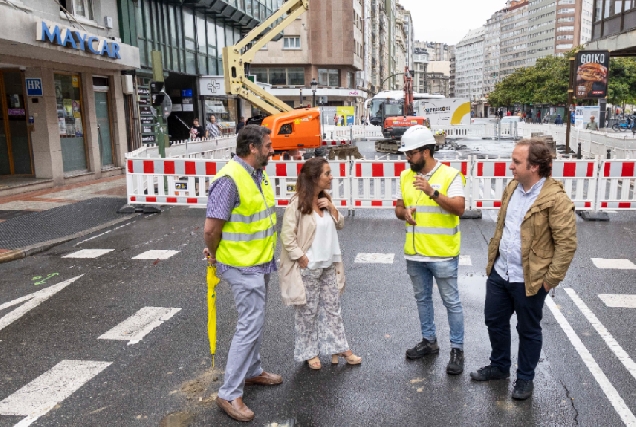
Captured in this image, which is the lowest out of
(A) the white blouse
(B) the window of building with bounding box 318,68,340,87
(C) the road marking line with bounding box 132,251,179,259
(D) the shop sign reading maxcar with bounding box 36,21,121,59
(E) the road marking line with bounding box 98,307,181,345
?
(C) the road marking line with bounding box 132,251,179,259

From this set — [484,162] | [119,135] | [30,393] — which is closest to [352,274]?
[30,393]

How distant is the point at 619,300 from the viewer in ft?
21.0

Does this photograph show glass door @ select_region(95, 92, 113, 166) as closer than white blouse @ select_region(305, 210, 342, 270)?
No

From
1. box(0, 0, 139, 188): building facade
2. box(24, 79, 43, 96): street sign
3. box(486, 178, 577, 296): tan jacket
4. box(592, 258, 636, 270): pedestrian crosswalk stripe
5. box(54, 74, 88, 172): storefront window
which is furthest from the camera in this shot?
box(54, 74, 88, 172): storefront window

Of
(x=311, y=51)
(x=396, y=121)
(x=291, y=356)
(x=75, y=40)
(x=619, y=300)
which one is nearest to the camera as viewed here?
(x=291, y=356)

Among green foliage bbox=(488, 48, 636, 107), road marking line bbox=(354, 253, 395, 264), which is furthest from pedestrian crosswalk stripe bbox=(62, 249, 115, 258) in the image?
green foliage bbox=(488, 48, 636, 107)

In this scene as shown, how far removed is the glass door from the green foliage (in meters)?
63.5

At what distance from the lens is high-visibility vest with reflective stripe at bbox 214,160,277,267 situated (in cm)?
389

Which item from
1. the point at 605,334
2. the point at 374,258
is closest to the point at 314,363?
the point at 605,334

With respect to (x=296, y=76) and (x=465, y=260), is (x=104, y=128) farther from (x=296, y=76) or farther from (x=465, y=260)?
(x=296, y=76)

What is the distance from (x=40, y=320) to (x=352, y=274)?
3.74m

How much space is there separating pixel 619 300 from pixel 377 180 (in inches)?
233

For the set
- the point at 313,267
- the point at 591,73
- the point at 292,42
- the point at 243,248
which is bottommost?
the point at 313,267

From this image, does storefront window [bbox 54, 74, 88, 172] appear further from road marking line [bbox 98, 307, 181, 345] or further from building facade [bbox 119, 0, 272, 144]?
road marking line [bbox 98, 307, 181, 345]
